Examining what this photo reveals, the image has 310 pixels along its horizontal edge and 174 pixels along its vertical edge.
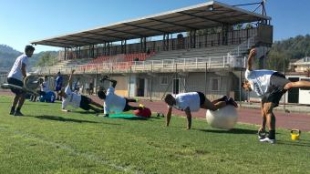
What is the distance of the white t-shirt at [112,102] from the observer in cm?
1514

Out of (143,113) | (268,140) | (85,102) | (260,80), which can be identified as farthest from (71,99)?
(268,140)

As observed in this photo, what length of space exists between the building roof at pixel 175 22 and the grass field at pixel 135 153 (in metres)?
33.8

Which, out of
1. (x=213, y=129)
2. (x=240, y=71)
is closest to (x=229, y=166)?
(x=213, y=129)

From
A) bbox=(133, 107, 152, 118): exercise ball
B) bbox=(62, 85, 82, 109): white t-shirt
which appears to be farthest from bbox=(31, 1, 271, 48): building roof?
bbox=(133, 107, 152, 118): exercise ball

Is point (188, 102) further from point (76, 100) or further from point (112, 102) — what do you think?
point (76, 100)

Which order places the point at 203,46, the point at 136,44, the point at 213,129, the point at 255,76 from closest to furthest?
1. the point at 255,76
2. the point at 213,129
3. the point at 203,46
4. the point at 136,44

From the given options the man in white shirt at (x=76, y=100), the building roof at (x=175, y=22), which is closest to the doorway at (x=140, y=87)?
the building roof at (x=175, y=22)

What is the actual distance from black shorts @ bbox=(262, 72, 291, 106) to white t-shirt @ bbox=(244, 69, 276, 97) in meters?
0.09

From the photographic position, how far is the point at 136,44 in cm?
6438

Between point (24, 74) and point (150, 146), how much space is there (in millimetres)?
7141

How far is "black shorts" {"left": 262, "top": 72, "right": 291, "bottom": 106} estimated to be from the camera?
9.50m

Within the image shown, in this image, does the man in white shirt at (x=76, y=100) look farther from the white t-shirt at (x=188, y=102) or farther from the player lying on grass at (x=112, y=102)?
the white t-shirt at (x=188, y=102)

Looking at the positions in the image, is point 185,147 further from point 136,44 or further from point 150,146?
point 136,44

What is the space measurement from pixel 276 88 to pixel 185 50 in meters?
43.7
